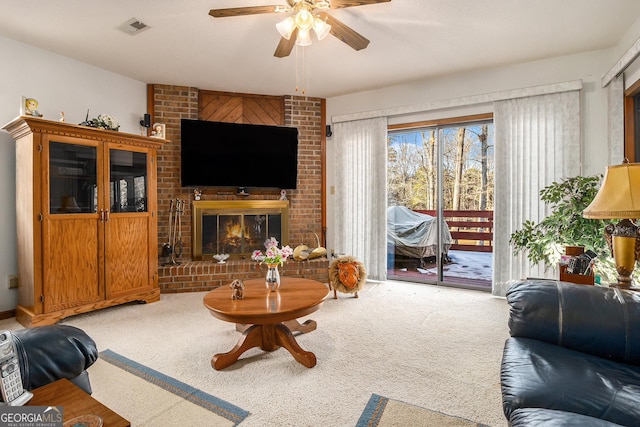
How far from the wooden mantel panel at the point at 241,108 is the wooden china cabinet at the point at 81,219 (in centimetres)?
103

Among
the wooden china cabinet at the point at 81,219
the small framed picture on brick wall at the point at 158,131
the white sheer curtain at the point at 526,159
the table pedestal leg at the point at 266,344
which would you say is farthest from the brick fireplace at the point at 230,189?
the white sheer curtain at the point at 526,159

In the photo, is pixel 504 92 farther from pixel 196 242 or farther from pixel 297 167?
pixel 196 242

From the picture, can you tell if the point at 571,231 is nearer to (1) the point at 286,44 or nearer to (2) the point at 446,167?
(2) the point at 446,167

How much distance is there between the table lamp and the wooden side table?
2.16 meters

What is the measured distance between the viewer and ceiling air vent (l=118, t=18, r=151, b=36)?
264 cm

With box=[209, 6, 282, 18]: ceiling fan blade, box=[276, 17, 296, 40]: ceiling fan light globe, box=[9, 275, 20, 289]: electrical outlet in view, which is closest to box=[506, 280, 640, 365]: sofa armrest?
box=[276, 17, 296, 40]: ceiling fan light globe

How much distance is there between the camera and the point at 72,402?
3.09 feet

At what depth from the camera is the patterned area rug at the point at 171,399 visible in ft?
5.11

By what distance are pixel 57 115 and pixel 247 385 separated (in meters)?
3.29

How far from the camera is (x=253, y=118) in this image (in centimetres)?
441

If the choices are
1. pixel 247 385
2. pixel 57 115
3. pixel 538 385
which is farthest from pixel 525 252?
pixel 57 115

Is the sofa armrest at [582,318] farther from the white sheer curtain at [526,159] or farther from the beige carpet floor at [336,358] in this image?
the white sheer curtain at [526,159]

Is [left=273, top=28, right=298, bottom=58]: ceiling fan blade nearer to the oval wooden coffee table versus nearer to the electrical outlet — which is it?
the oval wooden coffee table

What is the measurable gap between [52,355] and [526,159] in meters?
4.05
